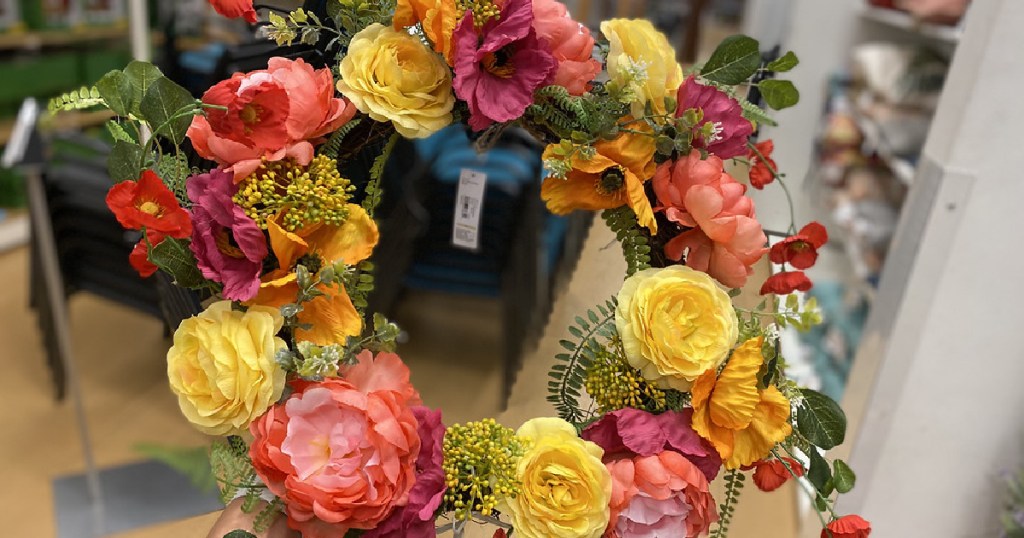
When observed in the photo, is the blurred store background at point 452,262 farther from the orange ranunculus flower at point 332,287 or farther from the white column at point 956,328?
the orange ranunculus flower at point 332,287

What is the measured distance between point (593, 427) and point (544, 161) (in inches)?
10.1

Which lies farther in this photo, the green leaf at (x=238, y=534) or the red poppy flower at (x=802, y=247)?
the red poppy flower at (x=802, y=247)

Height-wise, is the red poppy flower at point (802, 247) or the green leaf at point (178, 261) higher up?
the red poppy flower at point (802, 247)

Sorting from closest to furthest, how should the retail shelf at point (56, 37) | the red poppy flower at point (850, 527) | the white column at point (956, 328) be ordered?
the red poppy flower at point (850, 527)
the white column at point (956, 328)
the retail shelf at point (56, 37)

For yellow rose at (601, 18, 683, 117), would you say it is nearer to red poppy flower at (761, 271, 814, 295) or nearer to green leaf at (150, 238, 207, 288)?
red poppy flower at (761, 271, 814, 295)

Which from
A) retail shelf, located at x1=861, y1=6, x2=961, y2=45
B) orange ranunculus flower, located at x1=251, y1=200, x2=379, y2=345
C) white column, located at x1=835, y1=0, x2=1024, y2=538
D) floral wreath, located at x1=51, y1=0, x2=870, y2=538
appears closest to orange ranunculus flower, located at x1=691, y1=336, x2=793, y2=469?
floral wreath, located at x1=51, y1=0, x2=870, y2=538

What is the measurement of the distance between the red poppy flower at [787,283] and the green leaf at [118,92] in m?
0.63

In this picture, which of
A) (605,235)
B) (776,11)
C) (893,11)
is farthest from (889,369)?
Result: (893,11)

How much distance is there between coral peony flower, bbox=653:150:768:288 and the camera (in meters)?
0.68

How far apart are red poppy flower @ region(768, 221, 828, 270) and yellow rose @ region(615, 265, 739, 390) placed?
0.37 ft

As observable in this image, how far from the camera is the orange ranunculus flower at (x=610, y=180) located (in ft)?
2.26

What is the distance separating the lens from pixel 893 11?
2.34 m

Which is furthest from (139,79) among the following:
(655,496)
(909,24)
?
(909,24)

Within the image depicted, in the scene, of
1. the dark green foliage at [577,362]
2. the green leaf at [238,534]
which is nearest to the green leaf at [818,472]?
the dark green foliage at [577,362]
